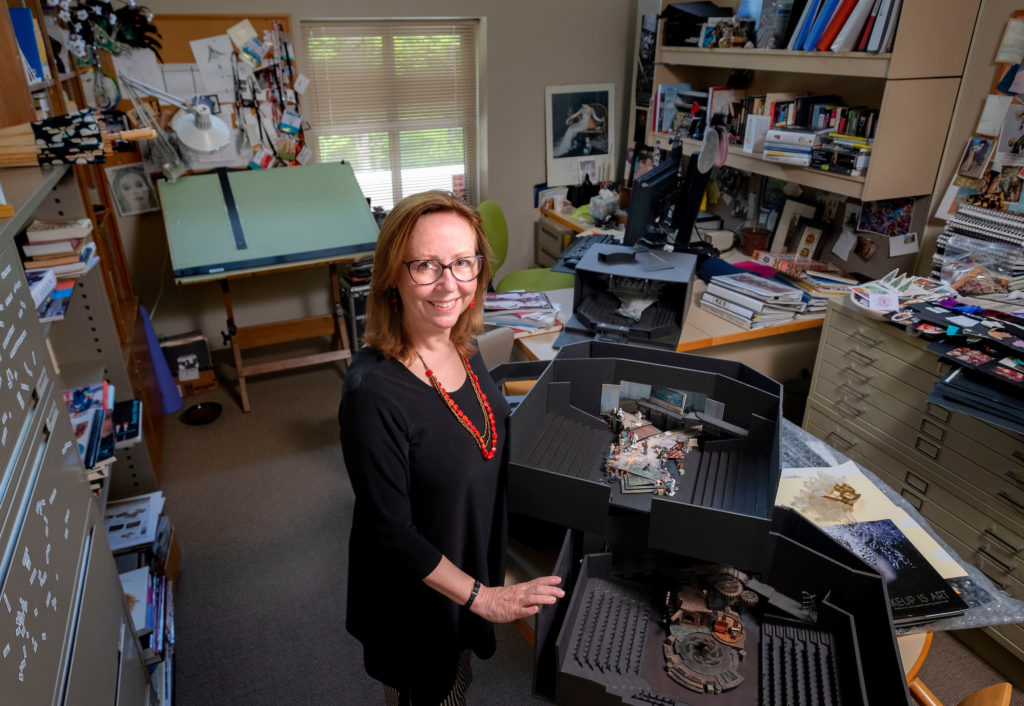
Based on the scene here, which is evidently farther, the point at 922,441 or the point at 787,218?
the point at 787,218

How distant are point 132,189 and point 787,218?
3.42m

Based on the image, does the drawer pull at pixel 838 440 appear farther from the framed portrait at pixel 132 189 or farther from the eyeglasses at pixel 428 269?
the framed portrait at pixel 132 189

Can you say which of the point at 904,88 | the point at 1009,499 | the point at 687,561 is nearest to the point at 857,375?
the point at 1009,499

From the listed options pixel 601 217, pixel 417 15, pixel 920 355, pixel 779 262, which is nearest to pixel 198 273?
pixel 417 15

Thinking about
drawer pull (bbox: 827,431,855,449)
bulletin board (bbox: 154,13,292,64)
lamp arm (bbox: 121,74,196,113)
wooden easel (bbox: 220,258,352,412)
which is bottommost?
wooden easel (bbox: 220,258,352,412)

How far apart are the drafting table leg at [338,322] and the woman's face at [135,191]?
1.05 m

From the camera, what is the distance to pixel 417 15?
3.80 m

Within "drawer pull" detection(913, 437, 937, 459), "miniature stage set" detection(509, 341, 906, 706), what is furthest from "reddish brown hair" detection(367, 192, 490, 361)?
"drawer pull" detection(913, 437, 937, 459)

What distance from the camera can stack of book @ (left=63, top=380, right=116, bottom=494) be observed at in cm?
184

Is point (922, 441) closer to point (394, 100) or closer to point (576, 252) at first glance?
point (576, 252)

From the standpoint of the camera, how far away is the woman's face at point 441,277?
3.78 ft

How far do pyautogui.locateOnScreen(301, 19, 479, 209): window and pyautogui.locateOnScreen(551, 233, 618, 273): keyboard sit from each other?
3.93ft

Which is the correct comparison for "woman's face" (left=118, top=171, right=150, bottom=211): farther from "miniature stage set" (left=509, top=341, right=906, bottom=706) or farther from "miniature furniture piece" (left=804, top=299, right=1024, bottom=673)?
"miniature furniture piece" (left=804, top=299, right=1024, bottom=673)

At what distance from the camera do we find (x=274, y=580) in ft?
8.08
